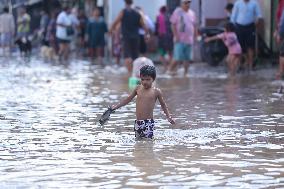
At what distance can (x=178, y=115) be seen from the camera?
38.8 ft

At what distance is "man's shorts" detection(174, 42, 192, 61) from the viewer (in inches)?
785

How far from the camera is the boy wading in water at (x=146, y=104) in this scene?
31.5ft

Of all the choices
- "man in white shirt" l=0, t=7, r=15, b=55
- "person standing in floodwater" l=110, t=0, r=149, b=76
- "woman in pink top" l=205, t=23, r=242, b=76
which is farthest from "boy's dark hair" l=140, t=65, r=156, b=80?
"man in white shirt" l=0, t=7, r=15, b=55

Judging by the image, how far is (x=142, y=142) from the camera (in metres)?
9.35

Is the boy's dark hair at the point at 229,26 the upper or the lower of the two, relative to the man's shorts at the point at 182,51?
upper

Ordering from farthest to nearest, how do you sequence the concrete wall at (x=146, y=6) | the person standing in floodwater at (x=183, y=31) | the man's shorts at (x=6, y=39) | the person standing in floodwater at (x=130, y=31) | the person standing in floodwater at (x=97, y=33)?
the man's shorts at (x=6, y=39), the concrete wall at (x=146, y=6), the person standing in floodwater at (x=97, y=33), the person standing in floodwater at (x=183, y=31), the person standing in floodwater at (x=130, y=31)

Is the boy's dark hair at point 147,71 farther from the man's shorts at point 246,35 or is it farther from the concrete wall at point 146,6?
the concrete wall at point 146,6

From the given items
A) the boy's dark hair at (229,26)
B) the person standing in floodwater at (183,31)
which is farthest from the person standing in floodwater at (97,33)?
the boy's dark hair at (229,26)

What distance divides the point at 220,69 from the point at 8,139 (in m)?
12.8

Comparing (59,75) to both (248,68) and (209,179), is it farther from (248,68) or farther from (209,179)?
(209,179)

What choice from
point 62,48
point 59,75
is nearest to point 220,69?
point 59,75

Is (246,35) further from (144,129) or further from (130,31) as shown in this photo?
(144,129)

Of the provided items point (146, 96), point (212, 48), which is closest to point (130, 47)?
point (212, 48)

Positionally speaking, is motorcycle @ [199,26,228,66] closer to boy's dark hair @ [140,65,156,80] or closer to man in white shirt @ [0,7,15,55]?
boy's dark hair @ [140,65,156,80]
